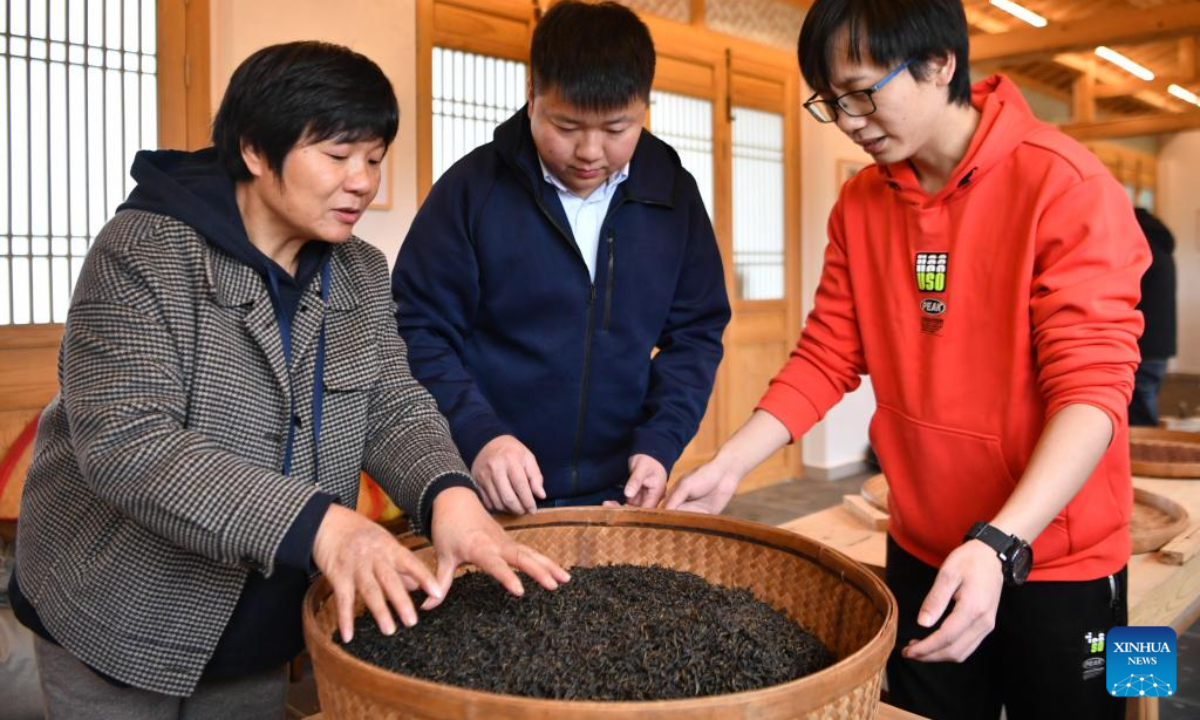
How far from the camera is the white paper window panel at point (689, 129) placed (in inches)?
201

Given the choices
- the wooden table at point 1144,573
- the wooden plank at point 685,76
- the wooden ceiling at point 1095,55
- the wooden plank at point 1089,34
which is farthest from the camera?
the wooden ceiling at point 1095,55

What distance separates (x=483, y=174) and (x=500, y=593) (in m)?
0.71

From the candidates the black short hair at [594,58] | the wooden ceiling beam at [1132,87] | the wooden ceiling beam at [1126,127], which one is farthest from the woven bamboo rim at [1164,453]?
the wooden ceiling beam at [1132,87]

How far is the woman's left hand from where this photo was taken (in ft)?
3.20

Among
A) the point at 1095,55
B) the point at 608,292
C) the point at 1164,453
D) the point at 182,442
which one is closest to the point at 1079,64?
the point at 1095,55

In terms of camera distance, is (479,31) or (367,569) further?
(479,31)

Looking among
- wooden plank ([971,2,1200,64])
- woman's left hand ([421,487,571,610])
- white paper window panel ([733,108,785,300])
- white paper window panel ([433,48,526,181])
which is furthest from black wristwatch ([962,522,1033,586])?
wooden plank ([971,2,1200,64])

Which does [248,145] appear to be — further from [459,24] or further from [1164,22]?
[1164,22]

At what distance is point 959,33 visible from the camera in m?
1.21

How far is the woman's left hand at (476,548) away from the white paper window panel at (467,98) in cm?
307

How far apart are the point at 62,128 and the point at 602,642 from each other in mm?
2931

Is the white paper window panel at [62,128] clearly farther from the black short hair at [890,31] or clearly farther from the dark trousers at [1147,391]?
the dark trousers at [1147,391]

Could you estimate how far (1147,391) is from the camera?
444 centimetres

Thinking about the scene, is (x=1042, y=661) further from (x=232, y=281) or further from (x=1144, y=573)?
(x=232, y=281)
